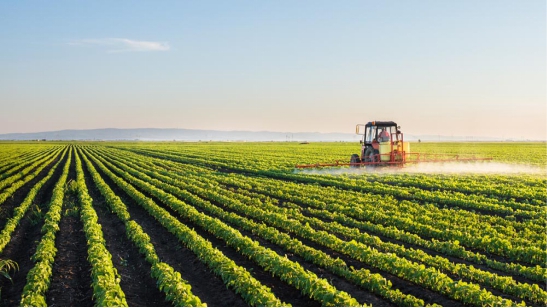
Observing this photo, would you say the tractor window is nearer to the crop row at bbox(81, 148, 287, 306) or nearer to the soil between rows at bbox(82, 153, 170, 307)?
the crop row at bbox(81, 148, 287, 306)

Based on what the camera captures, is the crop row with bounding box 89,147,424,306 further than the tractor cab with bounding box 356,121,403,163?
No


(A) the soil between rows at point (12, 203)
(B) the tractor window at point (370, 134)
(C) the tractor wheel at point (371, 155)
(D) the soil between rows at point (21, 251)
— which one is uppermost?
(B) the tractor window at point (370, 134)

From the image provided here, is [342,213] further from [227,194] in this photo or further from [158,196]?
[158,196]

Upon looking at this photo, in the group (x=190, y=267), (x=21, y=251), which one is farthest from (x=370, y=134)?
(x=21, y=251)

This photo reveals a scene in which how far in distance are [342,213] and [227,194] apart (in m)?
6.15

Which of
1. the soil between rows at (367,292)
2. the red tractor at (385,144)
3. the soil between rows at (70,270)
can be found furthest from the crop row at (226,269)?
the red tractor at (385,144)

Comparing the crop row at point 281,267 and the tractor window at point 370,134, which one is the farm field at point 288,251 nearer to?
the crop row at point 281,267

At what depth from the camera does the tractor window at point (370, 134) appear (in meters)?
26.3

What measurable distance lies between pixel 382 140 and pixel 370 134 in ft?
3.15

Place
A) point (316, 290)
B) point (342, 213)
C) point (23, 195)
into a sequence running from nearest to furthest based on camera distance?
1. point (316, 290)
2. point (342, 213)
3. point (23, 195)

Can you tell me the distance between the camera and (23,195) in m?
20.1

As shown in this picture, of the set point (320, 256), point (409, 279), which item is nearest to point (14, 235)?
point (320, 256)

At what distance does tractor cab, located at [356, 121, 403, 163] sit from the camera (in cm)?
2542

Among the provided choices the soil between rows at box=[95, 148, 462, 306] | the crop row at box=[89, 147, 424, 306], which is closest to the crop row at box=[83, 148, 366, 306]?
the soil between rows at box=[95, 148, 462, 306]
